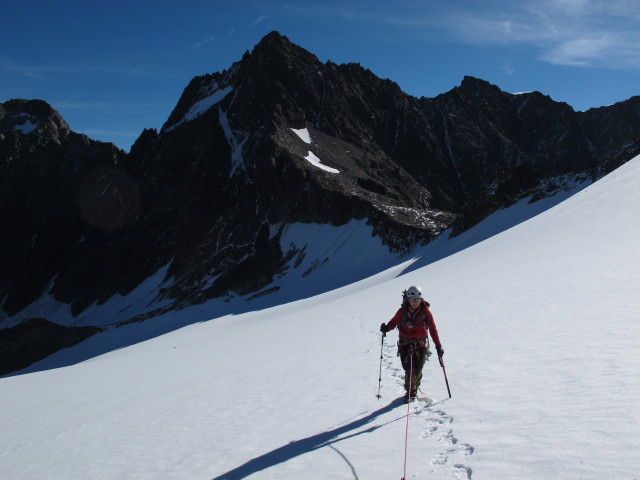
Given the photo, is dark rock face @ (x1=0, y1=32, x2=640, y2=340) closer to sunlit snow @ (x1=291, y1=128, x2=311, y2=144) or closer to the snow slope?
sunlit snow @ (x1=291, y1=128, x2=311, y2=144)

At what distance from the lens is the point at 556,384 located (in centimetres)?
609

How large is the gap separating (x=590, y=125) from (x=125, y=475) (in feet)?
515

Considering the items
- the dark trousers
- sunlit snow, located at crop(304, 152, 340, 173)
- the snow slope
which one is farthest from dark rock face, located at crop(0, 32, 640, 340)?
the dark trousers

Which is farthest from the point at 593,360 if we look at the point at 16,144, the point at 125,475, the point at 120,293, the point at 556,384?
the point at 16,144

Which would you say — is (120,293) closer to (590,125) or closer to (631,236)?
(631,236)

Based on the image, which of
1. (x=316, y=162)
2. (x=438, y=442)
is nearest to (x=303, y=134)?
(x=316, y=162)

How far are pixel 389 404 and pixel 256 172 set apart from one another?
65402mm

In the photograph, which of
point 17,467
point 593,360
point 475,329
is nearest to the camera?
point 593,360

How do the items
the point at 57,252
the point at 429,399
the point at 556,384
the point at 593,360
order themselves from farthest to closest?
the point at 57,252 < the point at 429,399 < the point at 593,360 < the point at 556,384

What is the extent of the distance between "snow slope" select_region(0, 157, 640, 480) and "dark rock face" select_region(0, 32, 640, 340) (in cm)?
3193

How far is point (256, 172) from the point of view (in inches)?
2773

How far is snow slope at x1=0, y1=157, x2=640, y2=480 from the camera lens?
4.84 m

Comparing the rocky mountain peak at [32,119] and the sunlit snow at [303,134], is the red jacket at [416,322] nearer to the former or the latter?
the sunlit snow at [303,134]

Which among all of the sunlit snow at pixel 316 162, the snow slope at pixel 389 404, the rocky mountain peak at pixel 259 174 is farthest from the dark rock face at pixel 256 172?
the snow slope at pixel 389 404
